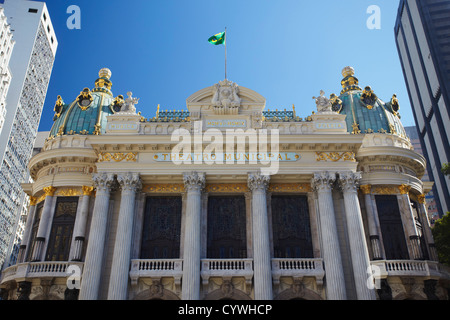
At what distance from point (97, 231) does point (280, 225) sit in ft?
37.0

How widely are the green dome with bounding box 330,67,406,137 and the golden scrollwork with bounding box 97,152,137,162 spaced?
16.1 m

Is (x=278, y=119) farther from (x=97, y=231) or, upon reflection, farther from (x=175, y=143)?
(x=97, y=231)

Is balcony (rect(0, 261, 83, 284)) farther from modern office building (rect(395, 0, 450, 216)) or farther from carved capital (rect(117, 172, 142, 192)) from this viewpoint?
modern office building (rect(395, 0, 450, 216))

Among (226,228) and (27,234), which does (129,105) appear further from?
(27,234)

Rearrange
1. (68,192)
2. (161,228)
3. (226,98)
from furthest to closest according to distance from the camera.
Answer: (226,98), (68,192), (161,228)

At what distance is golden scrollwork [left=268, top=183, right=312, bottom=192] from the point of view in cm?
2683

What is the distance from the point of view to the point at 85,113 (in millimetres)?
32469

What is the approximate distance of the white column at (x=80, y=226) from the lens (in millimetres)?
24984

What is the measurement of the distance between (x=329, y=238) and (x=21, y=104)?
58.8 metres

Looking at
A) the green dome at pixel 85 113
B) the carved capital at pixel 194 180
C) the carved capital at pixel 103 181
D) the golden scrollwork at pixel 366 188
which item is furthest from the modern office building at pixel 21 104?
the golden scrollwork at pixel 366 188

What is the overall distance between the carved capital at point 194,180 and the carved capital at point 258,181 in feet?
9.60

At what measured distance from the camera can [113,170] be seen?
2577 centimetres

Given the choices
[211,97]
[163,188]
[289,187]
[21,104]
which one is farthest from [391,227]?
[21,104]
